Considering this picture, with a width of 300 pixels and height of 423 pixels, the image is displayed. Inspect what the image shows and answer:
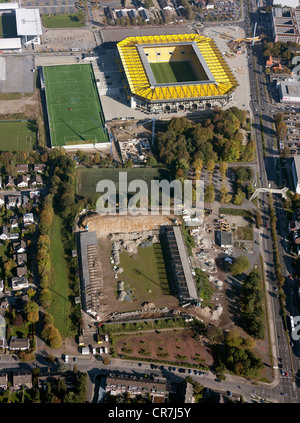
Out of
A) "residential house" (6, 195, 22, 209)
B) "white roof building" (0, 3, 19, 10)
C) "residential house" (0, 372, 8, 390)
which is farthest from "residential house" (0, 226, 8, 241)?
"white roof building" (0, 3, 19, 10)

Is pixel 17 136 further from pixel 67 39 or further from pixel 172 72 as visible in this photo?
pixel 172 72

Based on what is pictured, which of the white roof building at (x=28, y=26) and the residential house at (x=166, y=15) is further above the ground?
the residential house at (x=166, y=15)

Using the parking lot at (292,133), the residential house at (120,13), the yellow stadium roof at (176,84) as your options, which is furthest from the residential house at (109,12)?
the parking lot at (292,133)

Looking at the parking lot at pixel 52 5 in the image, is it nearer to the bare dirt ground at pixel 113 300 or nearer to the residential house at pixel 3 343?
the bare dirt ground at pixel 113 300

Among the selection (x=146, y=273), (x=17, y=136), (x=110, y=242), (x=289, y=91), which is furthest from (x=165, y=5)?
(x=146, y=273)

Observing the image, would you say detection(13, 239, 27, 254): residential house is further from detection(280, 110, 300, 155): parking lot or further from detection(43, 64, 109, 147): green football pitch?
detection(280, 110, 300, 155): parking lot

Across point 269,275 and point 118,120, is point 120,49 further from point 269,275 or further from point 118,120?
point 269,275
